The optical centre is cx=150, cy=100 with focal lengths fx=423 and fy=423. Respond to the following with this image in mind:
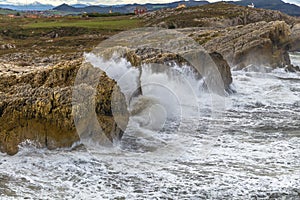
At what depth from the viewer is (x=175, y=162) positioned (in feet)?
41.5

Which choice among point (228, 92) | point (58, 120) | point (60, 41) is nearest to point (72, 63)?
point (58, 120)

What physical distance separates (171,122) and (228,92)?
27.7 feet

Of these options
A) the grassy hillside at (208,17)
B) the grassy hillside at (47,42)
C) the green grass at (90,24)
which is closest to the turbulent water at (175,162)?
the grassy hillside at (47,42)

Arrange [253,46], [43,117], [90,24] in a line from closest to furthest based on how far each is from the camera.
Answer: [43,117]
[253,46]
[90,24]

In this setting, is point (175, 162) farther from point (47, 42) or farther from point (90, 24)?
point (90, 24)

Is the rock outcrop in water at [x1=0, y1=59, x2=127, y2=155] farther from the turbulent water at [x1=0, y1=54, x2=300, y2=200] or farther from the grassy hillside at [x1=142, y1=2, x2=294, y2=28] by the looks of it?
the grassy hillside at [x1=142, y1=2, x2=294, y2=28]

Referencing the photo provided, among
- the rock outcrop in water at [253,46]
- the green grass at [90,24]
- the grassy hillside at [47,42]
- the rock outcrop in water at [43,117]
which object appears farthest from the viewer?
the green grass at [90,24]

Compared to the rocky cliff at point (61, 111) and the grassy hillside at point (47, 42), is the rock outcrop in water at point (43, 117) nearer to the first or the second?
the rocky cliff at point (61, 111)

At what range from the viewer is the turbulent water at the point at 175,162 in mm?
10500

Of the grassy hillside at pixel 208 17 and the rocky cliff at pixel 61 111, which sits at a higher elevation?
the grassy hillside at pixel 208 17

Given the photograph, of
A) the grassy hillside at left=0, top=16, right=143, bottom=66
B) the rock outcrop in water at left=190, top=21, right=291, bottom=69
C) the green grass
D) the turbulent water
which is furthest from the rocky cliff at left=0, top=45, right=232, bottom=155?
the green grass

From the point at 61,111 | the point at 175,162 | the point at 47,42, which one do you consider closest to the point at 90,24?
the point at 47,42

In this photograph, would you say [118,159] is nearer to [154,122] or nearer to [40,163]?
[40,163]

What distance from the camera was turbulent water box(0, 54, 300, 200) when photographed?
10500 millimetres
